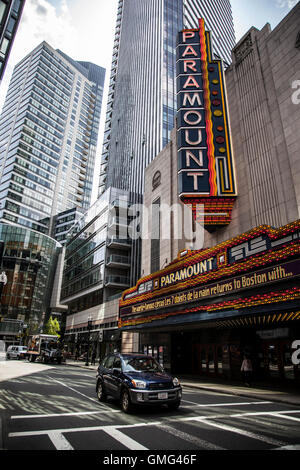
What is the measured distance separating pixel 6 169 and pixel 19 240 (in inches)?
1220

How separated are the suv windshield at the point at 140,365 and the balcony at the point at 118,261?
3490 cm

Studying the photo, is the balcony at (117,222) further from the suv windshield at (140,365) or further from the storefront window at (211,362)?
the suv windshield at (140,365)

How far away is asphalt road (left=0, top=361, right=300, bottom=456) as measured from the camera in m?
5.12

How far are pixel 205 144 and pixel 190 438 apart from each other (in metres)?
18.7

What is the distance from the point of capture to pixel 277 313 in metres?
12.4

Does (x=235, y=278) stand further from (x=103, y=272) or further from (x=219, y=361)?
(x=103, y=272)

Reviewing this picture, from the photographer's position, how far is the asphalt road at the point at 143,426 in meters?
5.12

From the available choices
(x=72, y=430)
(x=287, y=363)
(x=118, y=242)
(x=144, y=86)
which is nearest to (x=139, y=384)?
(x=72, y=430)

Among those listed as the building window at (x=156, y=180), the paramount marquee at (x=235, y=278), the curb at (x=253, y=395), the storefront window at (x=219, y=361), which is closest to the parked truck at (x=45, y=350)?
the paramount marquee at (x=235, y=278)

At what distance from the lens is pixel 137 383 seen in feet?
26.0

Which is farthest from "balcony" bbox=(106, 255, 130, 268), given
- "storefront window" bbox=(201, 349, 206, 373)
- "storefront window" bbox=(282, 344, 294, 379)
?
"storefront window" bbox=(282, 344, 294, 379)

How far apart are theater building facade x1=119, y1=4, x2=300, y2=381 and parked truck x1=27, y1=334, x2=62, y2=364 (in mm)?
13476

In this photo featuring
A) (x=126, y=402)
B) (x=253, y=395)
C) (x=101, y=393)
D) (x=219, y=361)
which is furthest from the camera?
(x=219, y=361)
